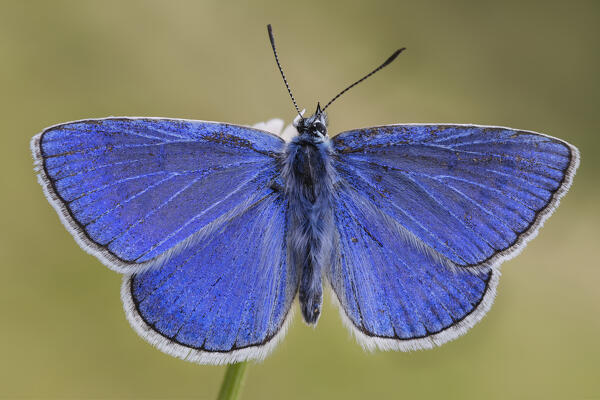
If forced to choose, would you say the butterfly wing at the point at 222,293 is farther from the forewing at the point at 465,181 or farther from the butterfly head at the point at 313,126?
the forewing at the point at 465,181

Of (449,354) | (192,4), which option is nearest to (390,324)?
(449,354)

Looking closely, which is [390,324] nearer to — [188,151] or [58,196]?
[188,151]

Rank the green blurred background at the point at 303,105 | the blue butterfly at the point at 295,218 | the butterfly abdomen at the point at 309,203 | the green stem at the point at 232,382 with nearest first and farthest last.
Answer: the green stem at the point at 232,382 → the blue butterfly at the point at 295,218 → the butterfly abdomen at the point at 309,203 → the green blurred background at the point at 303,105

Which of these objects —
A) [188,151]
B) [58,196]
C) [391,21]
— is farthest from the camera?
[391,21]

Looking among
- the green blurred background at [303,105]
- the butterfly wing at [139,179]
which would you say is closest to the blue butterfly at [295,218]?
the butterfly wing at [139,179]

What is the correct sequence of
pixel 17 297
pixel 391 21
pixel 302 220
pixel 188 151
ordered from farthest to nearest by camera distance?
1. pixel 391 21
2. pixel 17 297
3. pixel 302 220
4. pixel 188 151

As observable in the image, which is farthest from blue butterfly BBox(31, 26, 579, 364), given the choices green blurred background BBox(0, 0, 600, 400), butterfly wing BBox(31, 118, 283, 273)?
green blurred background BBox(0, 0, 600, 400)

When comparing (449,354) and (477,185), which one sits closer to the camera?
(477,185)

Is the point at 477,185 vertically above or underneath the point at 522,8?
underneath
